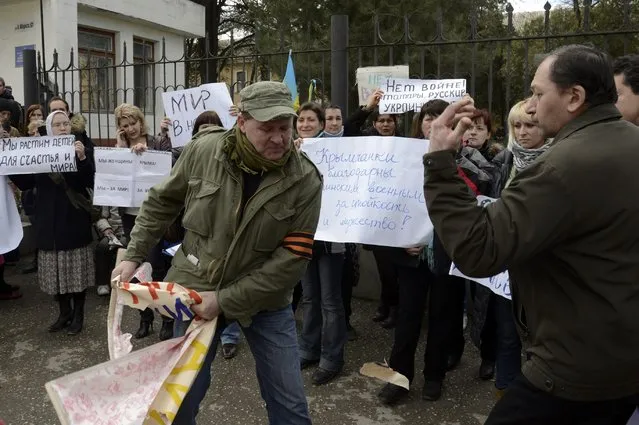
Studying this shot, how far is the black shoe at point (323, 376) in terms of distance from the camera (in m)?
4.11

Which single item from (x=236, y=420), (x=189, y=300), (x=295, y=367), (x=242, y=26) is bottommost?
(x=236, y=420)

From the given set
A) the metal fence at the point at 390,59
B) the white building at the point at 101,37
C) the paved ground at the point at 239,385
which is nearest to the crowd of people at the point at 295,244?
the paved ground at the point at 239,385

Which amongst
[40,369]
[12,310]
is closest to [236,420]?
[40,369]

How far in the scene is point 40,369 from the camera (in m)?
4.41

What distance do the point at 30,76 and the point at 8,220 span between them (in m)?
2.87

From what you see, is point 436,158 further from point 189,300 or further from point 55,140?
point 55,140

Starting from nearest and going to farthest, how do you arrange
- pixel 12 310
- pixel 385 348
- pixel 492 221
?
pixel 492 221 < pixel 385 348 < pixel 12 310

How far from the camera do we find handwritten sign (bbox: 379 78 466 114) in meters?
4.22

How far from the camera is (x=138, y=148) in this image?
5.02m

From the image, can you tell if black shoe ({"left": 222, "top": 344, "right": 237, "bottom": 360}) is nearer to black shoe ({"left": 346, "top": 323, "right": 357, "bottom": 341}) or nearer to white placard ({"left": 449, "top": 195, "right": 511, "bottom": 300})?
black shoe ({"left": 346, "top": 323, "right": 357, "bottom": 341})

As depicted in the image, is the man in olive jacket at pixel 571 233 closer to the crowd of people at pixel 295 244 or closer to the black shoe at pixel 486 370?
the crowd of people at pixel 295 244

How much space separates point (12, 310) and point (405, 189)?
4.05 metres

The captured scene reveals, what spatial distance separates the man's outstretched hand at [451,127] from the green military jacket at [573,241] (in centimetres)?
4

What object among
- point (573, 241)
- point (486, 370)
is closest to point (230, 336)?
point (486, 370)
